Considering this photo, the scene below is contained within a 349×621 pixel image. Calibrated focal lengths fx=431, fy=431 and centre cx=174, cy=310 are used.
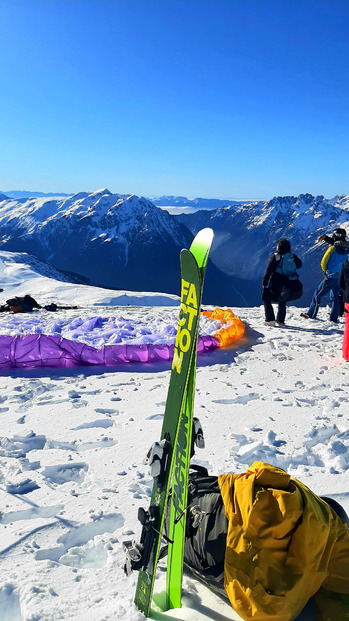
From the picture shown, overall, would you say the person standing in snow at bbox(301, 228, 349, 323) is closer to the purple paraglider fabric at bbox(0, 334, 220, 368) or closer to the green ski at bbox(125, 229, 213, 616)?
the purple paraglider fabric at bbox(0, 334, 220, 368)

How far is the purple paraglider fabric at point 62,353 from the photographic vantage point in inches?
295

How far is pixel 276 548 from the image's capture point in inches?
80.0

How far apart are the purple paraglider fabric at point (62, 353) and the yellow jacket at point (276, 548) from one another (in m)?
5.64

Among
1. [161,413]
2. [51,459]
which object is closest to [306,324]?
[161,413]

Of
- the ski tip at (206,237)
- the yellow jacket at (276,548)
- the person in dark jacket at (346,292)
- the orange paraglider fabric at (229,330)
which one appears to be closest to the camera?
the yellow jacket at (276,548)

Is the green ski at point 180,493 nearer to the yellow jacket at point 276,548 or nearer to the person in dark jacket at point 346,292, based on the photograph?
the yellow jacket at point 276,548

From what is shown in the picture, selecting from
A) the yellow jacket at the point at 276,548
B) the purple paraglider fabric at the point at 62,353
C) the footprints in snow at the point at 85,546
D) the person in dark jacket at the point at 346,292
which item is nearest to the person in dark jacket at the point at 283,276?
the person in dark jacket at the point at 346,292

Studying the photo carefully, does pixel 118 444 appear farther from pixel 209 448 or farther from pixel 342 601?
pixel 342 601

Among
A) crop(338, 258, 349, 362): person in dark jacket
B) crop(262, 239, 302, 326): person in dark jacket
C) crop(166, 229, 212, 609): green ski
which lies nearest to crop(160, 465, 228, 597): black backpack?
crop(166, 229, 212, 609): green ski

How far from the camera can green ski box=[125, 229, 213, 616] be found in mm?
2303

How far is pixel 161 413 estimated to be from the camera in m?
5.43

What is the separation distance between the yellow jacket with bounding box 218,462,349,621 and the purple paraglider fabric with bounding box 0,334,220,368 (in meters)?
5.64

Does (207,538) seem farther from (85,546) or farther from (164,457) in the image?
(85,546)

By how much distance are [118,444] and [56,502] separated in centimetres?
111
